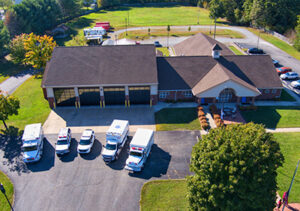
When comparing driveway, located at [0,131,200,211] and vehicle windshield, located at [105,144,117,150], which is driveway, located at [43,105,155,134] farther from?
vehicle windshield, located at [105,144,117,150]

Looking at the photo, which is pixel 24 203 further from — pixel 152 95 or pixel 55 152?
pixel 152 95

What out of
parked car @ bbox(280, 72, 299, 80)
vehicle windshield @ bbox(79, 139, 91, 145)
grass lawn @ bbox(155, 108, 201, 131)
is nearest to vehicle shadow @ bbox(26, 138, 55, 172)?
vehicle windshield @ bbox(79, 139, 91, 145)

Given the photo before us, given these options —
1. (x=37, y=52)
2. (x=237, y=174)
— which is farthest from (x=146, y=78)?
(x=37, y=52)

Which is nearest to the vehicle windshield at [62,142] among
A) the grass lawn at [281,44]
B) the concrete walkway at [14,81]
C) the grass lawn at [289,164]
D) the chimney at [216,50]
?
the concrete walkway at [14,81]

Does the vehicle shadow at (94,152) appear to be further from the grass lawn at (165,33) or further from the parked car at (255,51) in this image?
the grass lawn at (165,33)

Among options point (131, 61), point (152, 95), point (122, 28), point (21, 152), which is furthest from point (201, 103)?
point (122, 28)
